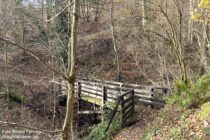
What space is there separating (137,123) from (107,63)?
15.3 meters

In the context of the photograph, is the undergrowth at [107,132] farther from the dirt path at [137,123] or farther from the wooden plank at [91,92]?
the wooden plank at [91,92]

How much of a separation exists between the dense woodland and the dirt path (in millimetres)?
45

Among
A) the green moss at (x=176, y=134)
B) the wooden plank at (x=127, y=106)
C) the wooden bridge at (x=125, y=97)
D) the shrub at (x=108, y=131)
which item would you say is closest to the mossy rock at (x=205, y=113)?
the green moss at (x=176, y=134)

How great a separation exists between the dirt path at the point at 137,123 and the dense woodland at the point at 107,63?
45mm

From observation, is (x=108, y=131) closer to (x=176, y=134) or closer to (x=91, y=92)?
(x=176, y=134)

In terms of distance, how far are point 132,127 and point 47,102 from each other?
947cm

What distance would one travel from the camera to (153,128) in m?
10.9

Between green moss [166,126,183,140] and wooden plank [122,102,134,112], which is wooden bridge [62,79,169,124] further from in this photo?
green moss [166,126,183,140]

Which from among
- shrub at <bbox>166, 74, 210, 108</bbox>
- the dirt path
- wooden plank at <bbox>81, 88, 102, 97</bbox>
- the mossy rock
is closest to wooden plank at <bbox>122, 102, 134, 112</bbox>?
the dirt path

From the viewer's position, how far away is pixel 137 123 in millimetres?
12805

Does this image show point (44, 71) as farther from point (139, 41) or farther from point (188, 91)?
point (188, 91)

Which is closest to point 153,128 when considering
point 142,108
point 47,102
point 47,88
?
point 142,108

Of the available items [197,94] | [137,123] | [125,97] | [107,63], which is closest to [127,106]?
[137,123]

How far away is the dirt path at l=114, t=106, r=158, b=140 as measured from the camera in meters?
12.0
